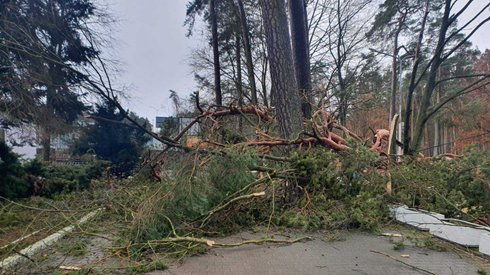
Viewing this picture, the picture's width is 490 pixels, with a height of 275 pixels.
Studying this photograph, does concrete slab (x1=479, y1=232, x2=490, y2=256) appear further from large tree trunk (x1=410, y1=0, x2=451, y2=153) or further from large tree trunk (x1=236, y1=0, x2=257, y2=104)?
large tree trunk (x1=236, y1=0, x2=257, y2=104)

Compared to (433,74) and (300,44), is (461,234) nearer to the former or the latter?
(300,44)

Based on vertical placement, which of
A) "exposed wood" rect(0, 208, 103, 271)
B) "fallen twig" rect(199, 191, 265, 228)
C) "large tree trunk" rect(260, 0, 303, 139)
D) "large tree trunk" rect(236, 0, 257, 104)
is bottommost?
"exposed wood" rect(0, 208, 103, 271)

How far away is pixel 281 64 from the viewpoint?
6.97m

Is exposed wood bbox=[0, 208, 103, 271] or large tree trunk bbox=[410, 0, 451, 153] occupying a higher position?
large tree trunk bbox=[410, 0, 451, 153]

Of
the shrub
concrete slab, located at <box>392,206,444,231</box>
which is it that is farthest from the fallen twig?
the shrub

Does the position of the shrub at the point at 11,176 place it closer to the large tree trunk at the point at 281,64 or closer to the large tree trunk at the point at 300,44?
the large tree trunk at the point at 281,64

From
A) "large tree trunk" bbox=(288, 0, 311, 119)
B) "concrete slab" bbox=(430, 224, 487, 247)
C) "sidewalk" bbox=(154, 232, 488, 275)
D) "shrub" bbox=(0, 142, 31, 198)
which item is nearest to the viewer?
"sidewalk" bbox=(154, 232, 488, 275)

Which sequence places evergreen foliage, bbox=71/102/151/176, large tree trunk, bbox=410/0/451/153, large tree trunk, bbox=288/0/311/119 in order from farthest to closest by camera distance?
evergreen foliage, bbox=71/102/151/176 → large tree trunk, bbox=410/0/451/153 → large tree trunk, bbox=288/0/311/119

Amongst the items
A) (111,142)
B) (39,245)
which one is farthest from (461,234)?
(111,142)

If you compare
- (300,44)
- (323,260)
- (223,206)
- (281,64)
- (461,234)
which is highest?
(300,44)

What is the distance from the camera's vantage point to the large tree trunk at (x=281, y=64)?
22.5ft

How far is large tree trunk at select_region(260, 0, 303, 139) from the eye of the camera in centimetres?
686

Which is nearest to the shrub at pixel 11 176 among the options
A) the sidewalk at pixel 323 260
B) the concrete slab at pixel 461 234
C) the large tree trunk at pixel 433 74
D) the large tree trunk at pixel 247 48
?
the sidewalk at pixel 323 260

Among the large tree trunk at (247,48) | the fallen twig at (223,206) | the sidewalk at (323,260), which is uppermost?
the large tree trunk at (247,48)
